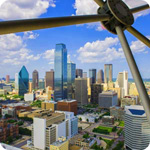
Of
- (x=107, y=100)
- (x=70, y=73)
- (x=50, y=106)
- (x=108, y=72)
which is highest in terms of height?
(x=108, y=72)

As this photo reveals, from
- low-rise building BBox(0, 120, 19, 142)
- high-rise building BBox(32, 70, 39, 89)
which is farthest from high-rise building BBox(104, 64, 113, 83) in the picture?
low-rise building BBox(0, 120, 19, 142)

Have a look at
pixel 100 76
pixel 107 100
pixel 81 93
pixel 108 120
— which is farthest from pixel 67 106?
pixel 100 76

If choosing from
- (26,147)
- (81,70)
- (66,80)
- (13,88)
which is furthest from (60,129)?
(81,70)

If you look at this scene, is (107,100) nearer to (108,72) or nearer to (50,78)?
(50,78)

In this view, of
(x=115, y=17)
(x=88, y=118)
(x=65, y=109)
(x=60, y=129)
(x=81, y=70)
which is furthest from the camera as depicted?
(x=81, y=70)

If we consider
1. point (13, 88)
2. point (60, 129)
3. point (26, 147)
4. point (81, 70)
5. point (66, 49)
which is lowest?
point (26, 147)

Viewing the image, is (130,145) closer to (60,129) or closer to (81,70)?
(60,129)
